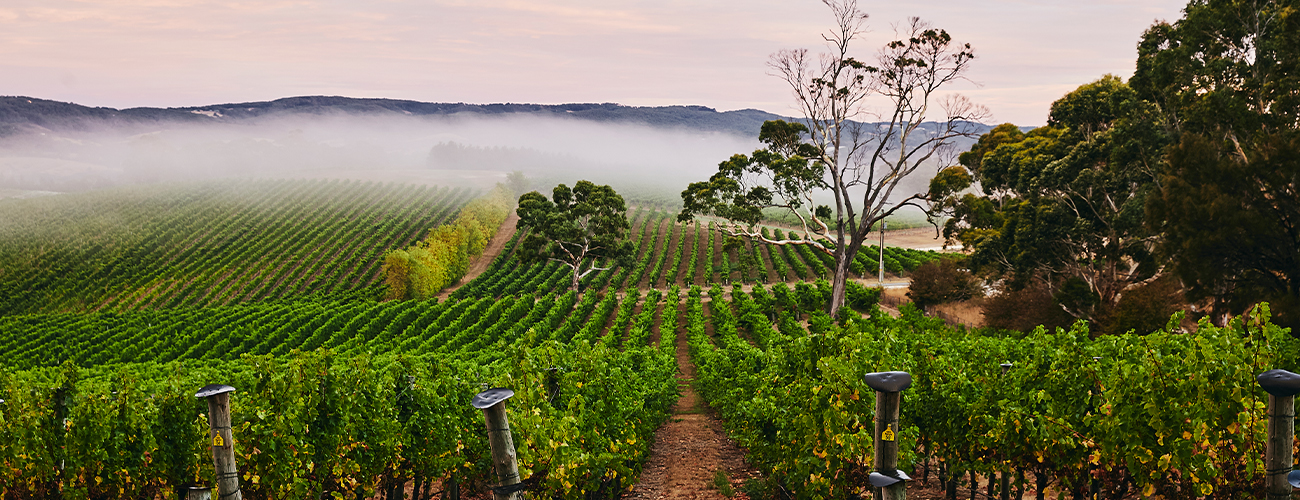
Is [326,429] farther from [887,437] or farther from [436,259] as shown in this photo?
[436,259]

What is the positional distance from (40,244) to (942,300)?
270 ft

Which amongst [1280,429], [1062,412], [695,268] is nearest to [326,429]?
[1062,412]

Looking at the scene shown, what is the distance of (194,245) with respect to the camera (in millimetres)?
66562

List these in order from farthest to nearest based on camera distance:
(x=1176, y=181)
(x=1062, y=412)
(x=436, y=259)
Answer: (x=436, y=259) → (x=1176, y=181) → (x=1062, y=412)

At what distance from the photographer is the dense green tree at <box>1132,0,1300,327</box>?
51.6 feet

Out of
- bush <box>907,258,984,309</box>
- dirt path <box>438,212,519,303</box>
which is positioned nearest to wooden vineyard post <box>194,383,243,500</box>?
bush <box>907,258,984,309</box>

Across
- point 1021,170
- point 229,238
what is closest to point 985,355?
point 1021,170

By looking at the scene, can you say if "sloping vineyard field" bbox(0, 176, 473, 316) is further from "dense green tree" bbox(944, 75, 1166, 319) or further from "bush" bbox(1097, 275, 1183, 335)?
"bush" bbox(1097, 275, 1183, 335)

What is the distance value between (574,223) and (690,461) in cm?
3654

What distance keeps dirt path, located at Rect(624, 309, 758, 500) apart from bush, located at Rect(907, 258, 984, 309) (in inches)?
752

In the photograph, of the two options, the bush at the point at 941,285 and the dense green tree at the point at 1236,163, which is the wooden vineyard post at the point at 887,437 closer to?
the dense green tree at the point at 1236,163

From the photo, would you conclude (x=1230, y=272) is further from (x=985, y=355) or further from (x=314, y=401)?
(x=314, y=401)

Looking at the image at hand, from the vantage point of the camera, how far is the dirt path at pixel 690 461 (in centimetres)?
993

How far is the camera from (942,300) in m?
32.5
